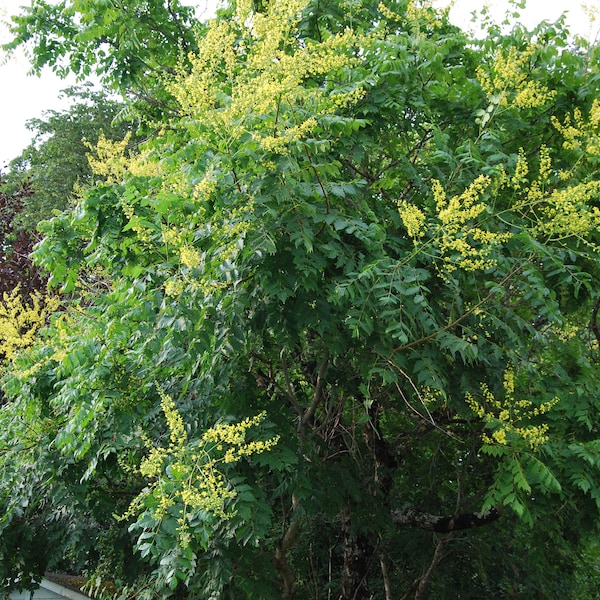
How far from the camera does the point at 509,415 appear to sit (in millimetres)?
3443

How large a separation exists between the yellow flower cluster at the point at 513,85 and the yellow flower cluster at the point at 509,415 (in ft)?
4.52

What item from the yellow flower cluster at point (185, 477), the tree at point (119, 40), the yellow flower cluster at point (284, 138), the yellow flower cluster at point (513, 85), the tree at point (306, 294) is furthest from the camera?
the tree at point (119, 40)

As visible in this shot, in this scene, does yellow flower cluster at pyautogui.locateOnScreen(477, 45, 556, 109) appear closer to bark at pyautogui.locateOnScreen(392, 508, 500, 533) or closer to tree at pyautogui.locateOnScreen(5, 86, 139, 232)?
bark at pyautogui.locateOnScreen(392, 508, 500, 533)

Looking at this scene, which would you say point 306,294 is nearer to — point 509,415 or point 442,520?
point 509,415

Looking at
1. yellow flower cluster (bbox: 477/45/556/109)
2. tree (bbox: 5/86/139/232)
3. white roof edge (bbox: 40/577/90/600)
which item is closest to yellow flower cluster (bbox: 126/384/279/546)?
yellow flower cluster (bbox: 477/45/556/109)

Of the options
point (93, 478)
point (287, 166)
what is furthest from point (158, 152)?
point (93, 478)

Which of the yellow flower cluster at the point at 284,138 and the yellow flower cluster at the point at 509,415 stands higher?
the yellow flower cluster at the point at 284,138

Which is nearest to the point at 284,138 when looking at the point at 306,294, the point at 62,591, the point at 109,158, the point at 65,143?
the point at 306,294

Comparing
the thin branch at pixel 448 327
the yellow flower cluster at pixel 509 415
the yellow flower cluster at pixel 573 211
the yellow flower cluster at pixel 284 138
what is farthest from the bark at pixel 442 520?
the yellow flower cluster at pixel 284 138

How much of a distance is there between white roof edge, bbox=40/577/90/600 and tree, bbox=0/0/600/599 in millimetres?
1740

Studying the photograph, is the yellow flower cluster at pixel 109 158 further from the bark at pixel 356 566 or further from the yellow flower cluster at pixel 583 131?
the bark at pixel 356 566

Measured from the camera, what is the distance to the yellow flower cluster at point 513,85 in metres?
3.40

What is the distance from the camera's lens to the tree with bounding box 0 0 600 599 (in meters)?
2.91

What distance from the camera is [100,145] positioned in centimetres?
326
